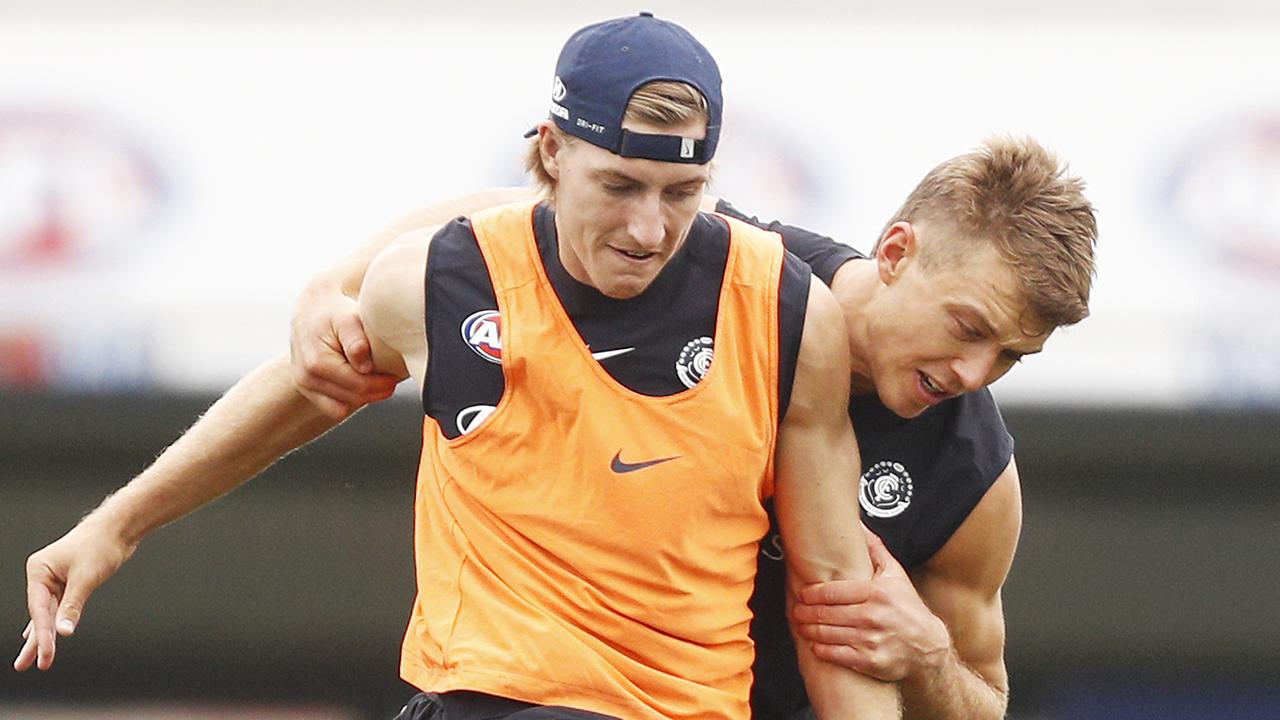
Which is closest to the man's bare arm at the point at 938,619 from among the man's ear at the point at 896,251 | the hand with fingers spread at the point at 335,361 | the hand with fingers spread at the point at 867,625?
the hand with fingers spread at the point at 867,625

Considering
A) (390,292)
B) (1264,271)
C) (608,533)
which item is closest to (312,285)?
(390,292)

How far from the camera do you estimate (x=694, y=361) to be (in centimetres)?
327

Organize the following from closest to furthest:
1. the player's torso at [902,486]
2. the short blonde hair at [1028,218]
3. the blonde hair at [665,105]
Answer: the blonde hair at [665,105] < the short blonde hair at [1028,218] < the player's torso at [902,486]

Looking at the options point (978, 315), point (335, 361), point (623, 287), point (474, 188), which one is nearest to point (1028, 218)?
point (978, 315)

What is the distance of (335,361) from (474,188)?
419 centimetres

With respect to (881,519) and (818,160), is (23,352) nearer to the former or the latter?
(818,160)

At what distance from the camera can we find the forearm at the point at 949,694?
3.87 m

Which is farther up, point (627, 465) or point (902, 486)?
point (627, 465)

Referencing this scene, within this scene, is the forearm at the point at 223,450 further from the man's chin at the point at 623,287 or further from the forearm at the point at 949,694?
the forearm at the point at 949,694

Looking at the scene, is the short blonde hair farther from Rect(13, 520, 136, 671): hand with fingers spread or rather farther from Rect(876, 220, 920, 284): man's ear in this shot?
Rect(13, 520, 136, 671): hand with fingers spread

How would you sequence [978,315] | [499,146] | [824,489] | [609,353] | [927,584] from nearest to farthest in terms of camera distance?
[609,353], [824,489], [978,315], [927,584], [499,146]

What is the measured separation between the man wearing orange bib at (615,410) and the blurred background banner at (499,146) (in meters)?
4.16

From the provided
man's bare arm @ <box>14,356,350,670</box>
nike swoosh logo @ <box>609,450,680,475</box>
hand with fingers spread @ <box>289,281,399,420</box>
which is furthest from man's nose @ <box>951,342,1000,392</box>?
man's bare arm @ <box>14,356,350,670</box>

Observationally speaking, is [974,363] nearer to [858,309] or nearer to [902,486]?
[858,309]
